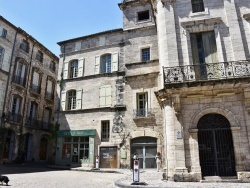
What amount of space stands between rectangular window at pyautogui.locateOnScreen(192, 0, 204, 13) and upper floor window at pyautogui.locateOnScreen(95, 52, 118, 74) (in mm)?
8204

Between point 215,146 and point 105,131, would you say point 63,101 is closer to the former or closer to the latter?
point 105,131

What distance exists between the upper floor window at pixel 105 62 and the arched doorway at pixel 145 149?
6.36 m

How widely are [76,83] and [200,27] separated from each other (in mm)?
11810

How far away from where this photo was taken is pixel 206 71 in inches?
400

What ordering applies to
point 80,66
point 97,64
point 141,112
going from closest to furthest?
point 141,112 < point 97,64 < point 80,66

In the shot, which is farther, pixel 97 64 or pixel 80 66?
pixel 80 66

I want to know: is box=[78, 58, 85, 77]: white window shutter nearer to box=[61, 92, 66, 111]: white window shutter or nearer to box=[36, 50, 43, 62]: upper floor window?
box=[61, 92, 66, 111]: white window shutter

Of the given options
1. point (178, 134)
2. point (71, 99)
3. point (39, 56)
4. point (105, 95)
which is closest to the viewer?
point (178, 134)

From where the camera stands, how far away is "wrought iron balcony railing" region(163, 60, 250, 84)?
959 cm

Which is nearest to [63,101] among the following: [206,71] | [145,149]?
[145,149]

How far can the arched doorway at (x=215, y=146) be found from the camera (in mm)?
9164

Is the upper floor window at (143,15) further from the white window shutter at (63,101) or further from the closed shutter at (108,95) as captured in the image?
the white window shutter at (63,101)

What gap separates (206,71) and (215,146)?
11.0 ft

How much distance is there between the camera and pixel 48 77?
24.5 m
